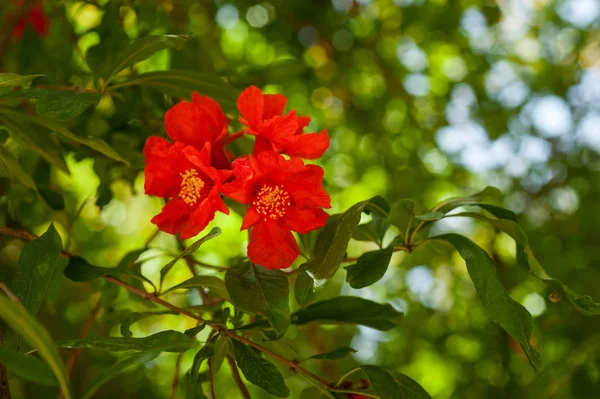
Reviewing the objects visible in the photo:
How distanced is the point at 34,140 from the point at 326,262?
42 cm

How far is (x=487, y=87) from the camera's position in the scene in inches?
78.4

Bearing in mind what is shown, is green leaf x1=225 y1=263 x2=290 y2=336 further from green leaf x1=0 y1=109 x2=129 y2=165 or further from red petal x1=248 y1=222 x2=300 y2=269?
green leaf x1=0 y1=109 x2=129 y2=165

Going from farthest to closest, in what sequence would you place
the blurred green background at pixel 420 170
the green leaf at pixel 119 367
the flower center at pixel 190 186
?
the blurred green background at pixel 420 170 < the flower center at pixel 190 186 < the green leaf at pixel 119 367

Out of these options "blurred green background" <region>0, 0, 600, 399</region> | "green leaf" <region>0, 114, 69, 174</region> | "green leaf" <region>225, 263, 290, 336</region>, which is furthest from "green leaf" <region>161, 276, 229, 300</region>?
"blurred green background" <region>0, 0, 600, 399</region>

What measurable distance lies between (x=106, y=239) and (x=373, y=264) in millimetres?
1147

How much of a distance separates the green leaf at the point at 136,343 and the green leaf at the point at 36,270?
85mm

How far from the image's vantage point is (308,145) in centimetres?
71

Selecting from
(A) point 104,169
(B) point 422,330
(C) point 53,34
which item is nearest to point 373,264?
(A) point 104,169

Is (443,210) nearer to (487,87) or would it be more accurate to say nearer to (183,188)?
(183,188)

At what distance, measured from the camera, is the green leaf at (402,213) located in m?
0.68

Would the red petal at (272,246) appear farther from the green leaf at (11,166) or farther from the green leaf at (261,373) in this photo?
the green leaf at (11,166)

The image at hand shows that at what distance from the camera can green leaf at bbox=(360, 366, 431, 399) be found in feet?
2.16

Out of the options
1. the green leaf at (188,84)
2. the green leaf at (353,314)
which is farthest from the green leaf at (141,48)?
the green leaf at (353,314)

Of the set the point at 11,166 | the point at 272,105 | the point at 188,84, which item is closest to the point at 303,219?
the point at 272,105
